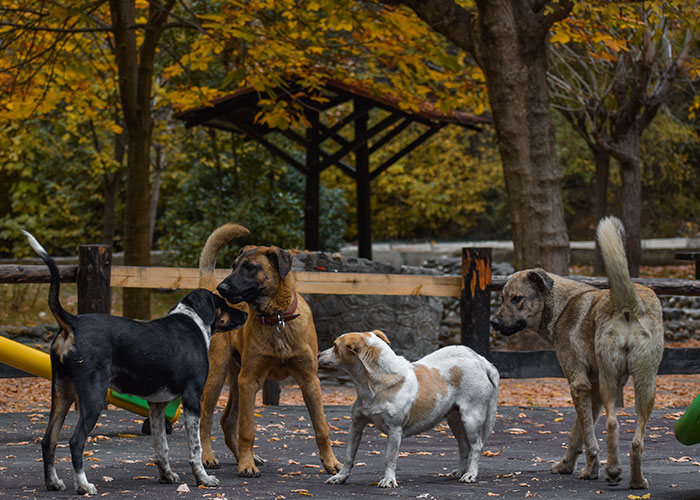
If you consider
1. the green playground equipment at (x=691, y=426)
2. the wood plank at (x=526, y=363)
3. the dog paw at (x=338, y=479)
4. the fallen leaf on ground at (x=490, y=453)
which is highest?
the green playground equipment at (x=691, y=426)

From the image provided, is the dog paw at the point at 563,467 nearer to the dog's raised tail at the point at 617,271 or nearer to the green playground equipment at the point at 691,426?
the green playground equipment at the point at 691,426

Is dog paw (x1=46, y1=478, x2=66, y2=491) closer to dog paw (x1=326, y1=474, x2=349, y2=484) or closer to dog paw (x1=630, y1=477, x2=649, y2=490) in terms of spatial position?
dog paw (x1=326, y1=474, x2=349, y2=484)

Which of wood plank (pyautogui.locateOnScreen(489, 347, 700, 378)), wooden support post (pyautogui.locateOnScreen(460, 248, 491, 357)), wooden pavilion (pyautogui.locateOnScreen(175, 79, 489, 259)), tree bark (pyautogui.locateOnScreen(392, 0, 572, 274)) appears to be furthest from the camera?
wooden pavilion (pyautogui.locateOnScreen(175, 79, 489, 259))

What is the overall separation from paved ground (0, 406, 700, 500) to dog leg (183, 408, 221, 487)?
89 millimetres

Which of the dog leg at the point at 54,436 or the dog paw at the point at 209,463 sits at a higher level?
the dog leg at the point at 54,436

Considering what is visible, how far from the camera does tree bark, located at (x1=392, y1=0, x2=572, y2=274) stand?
1138 centimetres

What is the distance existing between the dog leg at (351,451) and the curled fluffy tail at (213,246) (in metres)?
1.65

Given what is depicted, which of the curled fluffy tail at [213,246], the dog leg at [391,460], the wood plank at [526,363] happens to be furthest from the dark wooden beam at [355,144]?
the dog leg at [391,460]

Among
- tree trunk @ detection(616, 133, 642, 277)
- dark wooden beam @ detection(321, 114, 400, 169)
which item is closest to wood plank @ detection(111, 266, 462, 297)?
dark wooden beam @ detection(321, 114, 400, 169)

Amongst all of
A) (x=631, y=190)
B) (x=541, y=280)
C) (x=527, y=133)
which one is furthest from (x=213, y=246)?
(x=631, y=190)

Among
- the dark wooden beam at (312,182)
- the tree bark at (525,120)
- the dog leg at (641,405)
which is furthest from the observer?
the dark wooden beam at (312,182)

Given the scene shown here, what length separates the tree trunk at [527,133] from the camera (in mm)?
11406

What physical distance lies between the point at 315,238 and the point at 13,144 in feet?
30.7

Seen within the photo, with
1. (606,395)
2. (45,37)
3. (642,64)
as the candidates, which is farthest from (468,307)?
(642,64)
